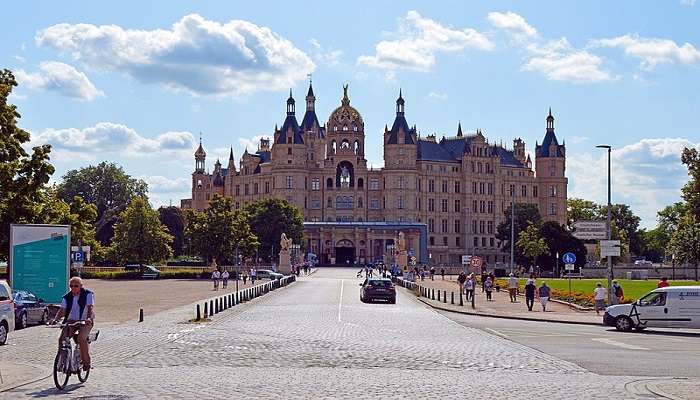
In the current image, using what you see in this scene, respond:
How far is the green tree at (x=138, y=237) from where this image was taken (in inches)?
3868

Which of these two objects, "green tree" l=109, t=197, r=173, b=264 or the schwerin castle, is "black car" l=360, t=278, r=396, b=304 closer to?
"green tree" l=109, t=197, r=173, b=264

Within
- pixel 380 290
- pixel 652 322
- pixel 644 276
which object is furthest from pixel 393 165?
pixel 652 322

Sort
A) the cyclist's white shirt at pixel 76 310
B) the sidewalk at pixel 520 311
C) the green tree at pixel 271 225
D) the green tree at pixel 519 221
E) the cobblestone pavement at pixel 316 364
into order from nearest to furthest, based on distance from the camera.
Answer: the cobblestone pavement at pixel 316 364
the cyclist's white shirt at pixel 76 310
the sidewalk at pixel 520 311
the green tree at pixel 271 225
the green tree at pixel 519 221

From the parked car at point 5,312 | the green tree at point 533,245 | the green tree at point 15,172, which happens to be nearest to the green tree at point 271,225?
the green tree at point 533,245

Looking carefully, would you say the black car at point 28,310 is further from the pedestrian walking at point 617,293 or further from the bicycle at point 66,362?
the pedestrian walking at point 617,293

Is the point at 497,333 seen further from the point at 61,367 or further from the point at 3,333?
the point at 61,367

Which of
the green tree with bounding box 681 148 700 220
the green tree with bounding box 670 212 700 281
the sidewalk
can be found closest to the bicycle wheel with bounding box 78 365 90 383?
the sidewalk

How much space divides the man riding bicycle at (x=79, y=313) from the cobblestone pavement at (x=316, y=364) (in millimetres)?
608

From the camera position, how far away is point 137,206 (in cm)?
10006

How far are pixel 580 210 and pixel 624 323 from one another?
148 metres

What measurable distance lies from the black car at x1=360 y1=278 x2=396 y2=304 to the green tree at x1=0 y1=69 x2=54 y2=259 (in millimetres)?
16569

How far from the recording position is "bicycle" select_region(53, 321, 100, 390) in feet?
51.0

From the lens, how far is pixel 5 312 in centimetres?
2450

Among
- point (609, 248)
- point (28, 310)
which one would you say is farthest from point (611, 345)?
point (28, 310)
